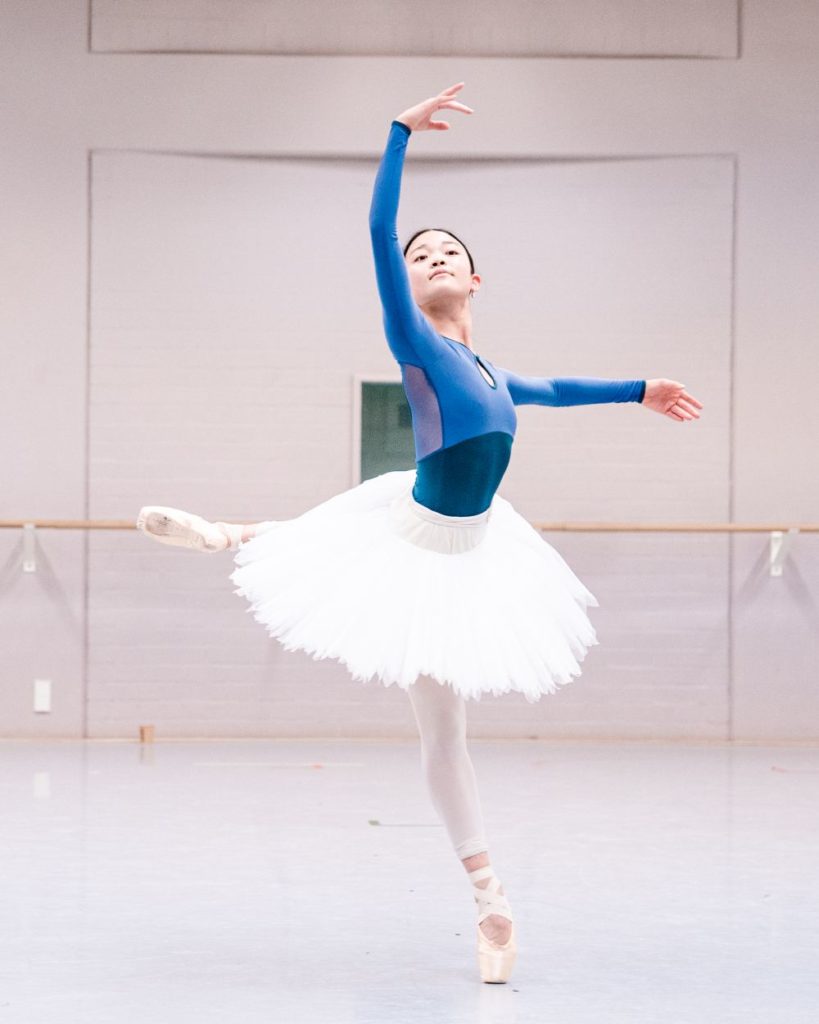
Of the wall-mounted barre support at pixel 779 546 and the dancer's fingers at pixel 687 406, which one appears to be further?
the wall-mounted barre support at pixel 779 546

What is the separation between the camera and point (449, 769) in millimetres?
2283

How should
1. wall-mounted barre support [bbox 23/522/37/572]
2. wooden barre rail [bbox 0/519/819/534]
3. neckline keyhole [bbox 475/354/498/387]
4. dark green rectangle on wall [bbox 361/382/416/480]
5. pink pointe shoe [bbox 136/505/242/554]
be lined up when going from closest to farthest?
pink pointe shoe [bbox 136/505/242/554]
neckline keyhole [bbox 475/354/498/387]
wooden barre rail [bbox 0/519/819/534]
wall-mounted barre support [bbox 23/522/37/572]
dark green rectangle on wall [bbox 361/382/416/480]

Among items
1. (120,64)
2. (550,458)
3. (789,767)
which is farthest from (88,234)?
(789,767)

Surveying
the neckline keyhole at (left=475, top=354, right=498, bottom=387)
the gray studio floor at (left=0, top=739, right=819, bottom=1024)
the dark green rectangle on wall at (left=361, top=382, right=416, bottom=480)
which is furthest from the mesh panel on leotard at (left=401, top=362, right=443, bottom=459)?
the dark green rectangle on wall at (left=361, top=382, right=416, bottom=480)

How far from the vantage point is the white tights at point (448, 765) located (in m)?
2.29

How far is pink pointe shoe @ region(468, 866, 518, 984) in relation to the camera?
2.18 metres

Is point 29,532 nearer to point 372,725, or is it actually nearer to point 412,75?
point 372,725

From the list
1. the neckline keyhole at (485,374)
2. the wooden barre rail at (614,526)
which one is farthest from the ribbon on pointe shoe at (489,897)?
the wooden barre rail at (614,526)

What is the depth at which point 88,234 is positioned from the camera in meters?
5.56

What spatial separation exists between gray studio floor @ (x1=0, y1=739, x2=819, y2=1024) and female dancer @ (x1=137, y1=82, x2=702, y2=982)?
24cm

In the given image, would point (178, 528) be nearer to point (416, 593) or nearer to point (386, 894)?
point (416, 593)

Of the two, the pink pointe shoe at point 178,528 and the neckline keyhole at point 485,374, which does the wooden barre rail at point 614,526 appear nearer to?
the neckline keyhole at point 485,374

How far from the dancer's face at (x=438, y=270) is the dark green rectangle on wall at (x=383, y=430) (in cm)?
315

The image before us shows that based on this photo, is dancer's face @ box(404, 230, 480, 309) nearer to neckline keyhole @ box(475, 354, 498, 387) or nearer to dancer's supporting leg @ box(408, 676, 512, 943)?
neckline keyhole @ box(475, 354, 498, 387)
